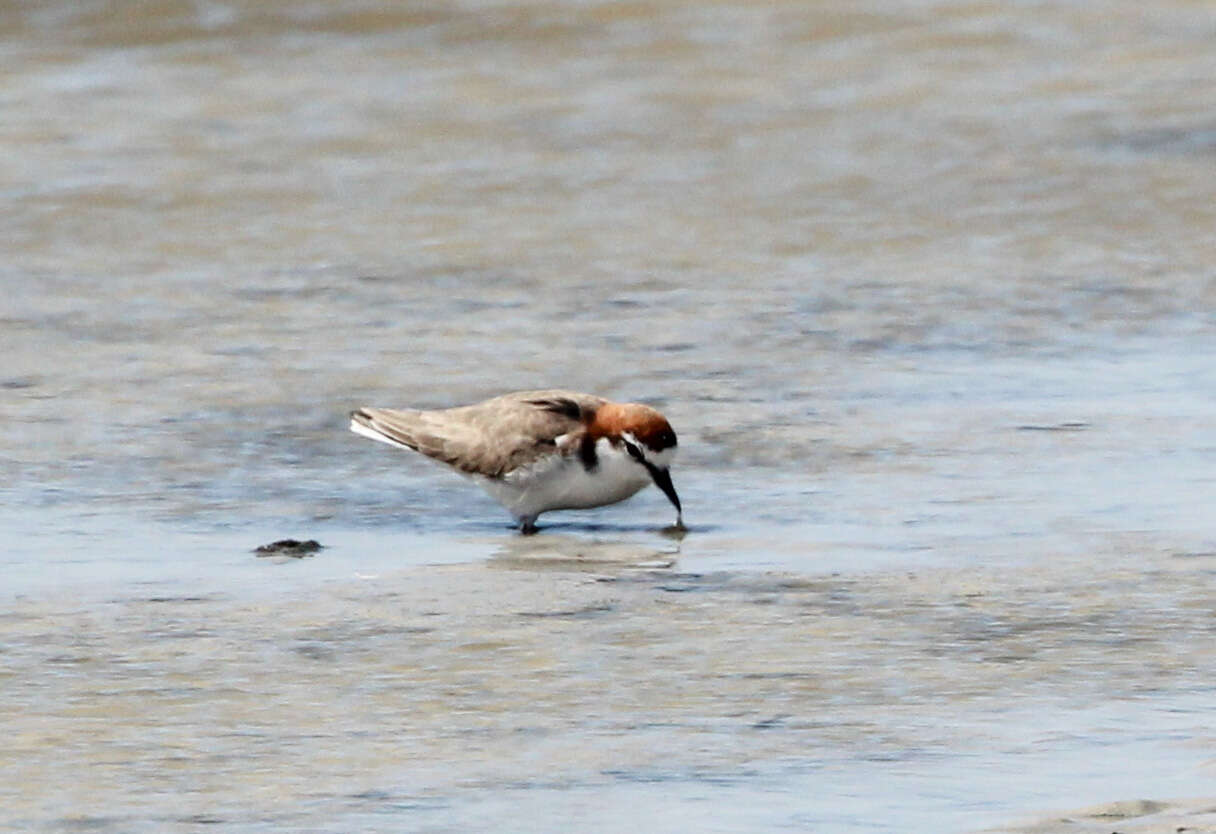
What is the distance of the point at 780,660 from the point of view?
732 centimetres

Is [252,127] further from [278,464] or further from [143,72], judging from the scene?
[278,464]

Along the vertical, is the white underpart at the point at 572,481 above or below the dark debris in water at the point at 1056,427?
above

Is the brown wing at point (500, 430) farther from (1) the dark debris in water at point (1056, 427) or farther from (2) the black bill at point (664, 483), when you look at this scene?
(1) the dark debris in water at point (1056, 427)

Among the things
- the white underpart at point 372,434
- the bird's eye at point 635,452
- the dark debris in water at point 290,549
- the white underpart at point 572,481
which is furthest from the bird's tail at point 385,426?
the dark debris in water at point 290,549

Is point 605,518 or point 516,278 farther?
point 516,278

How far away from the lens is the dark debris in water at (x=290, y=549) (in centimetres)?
889

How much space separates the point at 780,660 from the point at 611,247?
8.03m

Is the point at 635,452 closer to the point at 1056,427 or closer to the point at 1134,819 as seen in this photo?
the point at 1056,427

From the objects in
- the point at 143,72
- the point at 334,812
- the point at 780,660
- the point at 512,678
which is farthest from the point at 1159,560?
the point at 143,72

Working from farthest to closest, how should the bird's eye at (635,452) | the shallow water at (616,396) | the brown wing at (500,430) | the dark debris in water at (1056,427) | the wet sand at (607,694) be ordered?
the dark debris in water at (1056,427) < the brown wing at (500,430) < the bird's eye at (635,452) < the shallow water at (616,396) < the wet sand at (607,694)

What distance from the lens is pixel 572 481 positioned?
9.48 meters

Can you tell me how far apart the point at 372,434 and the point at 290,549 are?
129 cm

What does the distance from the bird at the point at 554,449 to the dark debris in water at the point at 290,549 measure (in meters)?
0.85

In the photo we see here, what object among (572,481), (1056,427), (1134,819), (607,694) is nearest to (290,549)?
(572,481)
